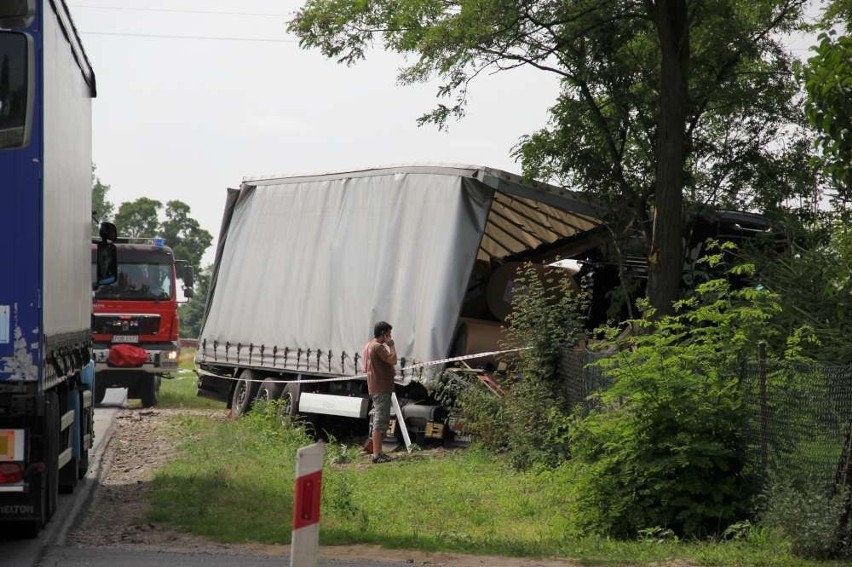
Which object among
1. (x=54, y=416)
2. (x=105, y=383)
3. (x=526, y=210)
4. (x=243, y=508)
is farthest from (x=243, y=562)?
(x=105, y=383)

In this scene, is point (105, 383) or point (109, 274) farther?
point (105, 383)

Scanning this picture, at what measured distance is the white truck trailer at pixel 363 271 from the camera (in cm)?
1822

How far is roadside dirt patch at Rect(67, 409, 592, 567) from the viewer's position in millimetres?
10039

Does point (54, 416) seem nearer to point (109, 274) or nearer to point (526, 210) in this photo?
point (109, 274)

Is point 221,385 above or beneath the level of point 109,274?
beneath

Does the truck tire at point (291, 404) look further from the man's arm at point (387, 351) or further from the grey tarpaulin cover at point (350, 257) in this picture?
the man's arm at point (387, 351)

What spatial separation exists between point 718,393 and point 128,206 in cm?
12035

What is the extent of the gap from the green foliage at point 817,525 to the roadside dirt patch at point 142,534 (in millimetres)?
1631

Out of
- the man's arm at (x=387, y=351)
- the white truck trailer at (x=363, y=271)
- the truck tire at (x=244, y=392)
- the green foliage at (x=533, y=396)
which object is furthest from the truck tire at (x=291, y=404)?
the green foliage at (x=533, y=396)

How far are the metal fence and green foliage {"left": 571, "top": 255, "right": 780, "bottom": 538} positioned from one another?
0.66 ft

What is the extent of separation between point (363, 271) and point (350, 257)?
0.50 meters

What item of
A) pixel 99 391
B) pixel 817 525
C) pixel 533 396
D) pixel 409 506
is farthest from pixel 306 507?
pixel 99 391

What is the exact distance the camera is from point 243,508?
41.8ft

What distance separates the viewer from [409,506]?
45.5 feet
